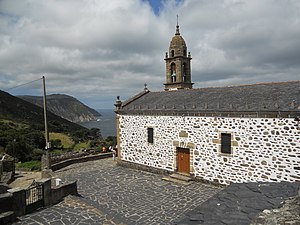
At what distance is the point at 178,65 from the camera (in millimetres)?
21438

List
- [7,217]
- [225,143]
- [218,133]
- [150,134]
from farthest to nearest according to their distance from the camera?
[150,134] < [218,133] < [225,143] < [7,217]

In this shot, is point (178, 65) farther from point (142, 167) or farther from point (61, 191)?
point (61, 191)

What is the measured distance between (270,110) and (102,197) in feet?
30.5

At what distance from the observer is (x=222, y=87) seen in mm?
16719

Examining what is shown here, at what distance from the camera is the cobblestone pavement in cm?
916

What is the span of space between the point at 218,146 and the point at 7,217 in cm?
1023

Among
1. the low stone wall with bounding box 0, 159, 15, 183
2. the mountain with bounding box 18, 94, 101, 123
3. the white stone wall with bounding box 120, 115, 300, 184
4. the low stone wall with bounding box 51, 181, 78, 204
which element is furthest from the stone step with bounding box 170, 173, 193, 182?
the mountain with bounding box 18, 94, 101, 123

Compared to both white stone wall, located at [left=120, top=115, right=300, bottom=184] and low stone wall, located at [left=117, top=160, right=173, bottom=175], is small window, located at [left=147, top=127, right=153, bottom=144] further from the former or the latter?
low stone wall, located at [left=117, top=160, right=173, bottom=175]

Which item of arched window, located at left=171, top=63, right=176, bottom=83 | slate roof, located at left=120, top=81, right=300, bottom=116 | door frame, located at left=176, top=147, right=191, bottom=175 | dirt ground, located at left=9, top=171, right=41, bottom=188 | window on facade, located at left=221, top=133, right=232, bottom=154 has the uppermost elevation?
arched window, located at left=171, top=63, right=176, bottom=83

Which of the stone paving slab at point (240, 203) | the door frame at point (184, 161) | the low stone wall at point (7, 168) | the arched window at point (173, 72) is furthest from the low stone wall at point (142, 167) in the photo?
the stone paving slab at point (240, 203)

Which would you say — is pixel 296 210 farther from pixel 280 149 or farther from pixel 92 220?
pixel 280 149

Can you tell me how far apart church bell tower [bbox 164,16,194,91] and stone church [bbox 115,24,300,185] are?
9.35ft

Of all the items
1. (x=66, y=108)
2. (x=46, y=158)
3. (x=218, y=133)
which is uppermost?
(x=66, y=108)

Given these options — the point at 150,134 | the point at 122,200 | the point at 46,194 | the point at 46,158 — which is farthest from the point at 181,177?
the point at 46,158
